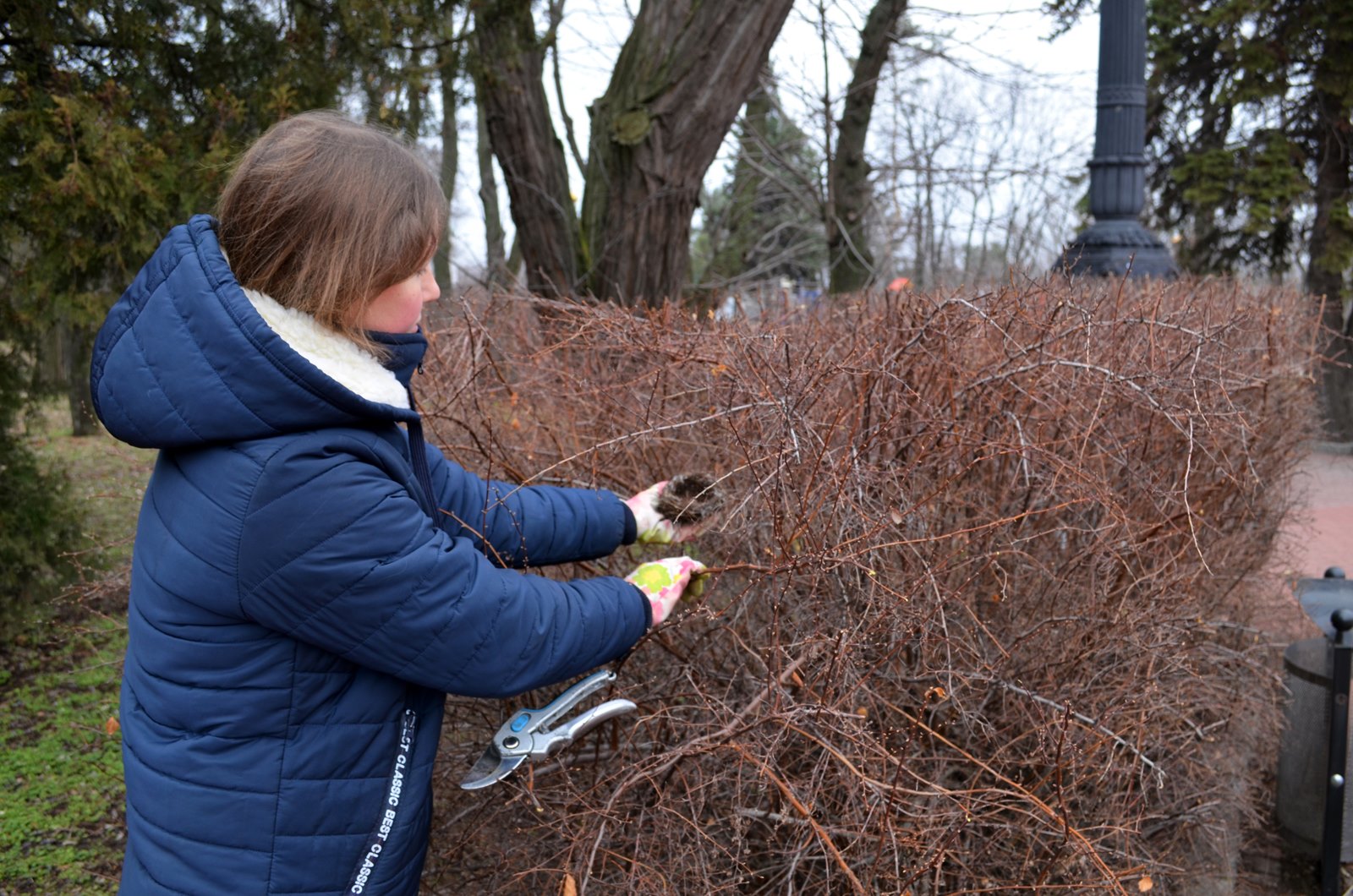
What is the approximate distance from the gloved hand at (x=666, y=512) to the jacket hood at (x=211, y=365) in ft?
2.55

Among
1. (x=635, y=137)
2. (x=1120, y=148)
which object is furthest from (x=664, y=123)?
(x=1120, y=148)

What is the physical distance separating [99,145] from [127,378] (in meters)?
3.33

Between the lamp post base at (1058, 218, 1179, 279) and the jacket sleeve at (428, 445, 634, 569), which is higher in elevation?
the lamp post base at (1058, 218, 1179, 279)

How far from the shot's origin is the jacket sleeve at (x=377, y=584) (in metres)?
1.56

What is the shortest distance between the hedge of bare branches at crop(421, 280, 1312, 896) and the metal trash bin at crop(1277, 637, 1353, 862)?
803mm

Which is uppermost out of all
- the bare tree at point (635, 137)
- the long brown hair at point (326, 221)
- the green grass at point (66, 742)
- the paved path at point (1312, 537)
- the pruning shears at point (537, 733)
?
the bare tree at point (635, 137)

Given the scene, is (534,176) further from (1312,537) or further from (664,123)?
(1312,537)

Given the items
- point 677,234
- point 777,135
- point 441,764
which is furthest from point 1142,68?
point 777,135

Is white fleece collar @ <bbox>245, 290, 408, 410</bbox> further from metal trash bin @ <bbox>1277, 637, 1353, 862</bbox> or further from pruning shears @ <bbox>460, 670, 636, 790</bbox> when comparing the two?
metal trash bin @ <bbox>1277, 637, 1353, 862</bbox>

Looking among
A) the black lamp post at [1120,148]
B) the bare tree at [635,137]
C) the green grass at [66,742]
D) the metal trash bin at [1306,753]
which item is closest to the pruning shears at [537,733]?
the green grass at [66,742]

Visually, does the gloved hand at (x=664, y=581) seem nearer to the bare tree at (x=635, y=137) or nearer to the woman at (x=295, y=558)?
the woman at (x=295, y=558)

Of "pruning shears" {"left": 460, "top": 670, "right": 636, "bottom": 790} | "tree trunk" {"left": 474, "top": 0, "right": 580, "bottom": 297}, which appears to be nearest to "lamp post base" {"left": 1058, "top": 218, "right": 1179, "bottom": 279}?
"tree trunk" {"left": 474, "top": 0, "right": 580, "bottom": 297}

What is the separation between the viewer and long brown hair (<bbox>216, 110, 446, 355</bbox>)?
166 cm

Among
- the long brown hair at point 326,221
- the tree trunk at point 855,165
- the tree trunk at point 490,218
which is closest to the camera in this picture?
the long brown hair at point 326,221
